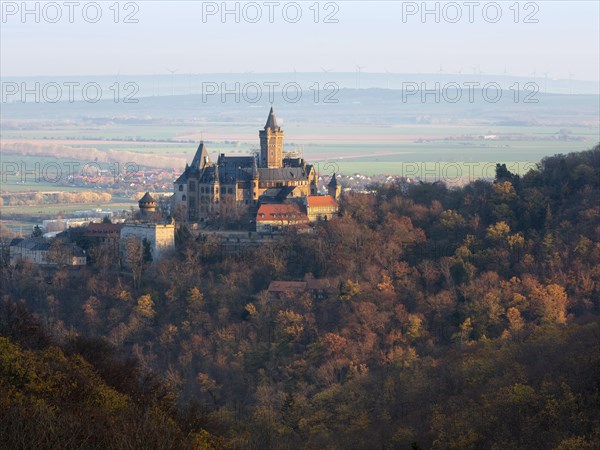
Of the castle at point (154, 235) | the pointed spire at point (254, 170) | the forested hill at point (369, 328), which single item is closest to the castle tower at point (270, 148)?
the pointed spire at point (254, 170)

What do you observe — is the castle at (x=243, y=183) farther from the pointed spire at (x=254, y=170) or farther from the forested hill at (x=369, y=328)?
the forested hill at (x=369, y=328)

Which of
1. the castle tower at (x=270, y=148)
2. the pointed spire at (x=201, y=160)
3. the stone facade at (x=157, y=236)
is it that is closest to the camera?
the stone facade at (x=157, y=236)

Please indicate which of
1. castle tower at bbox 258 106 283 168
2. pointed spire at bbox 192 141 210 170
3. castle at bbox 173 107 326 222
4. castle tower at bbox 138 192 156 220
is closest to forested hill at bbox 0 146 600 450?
castle at bbox 173 107 326 222

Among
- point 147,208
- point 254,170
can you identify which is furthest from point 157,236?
point 254,170

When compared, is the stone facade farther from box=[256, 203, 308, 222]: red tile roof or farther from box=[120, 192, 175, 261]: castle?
box=[256, 203, 308, 222]: red tile roof

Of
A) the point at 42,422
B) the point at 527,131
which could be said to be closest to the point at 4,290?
the point at 42,422
